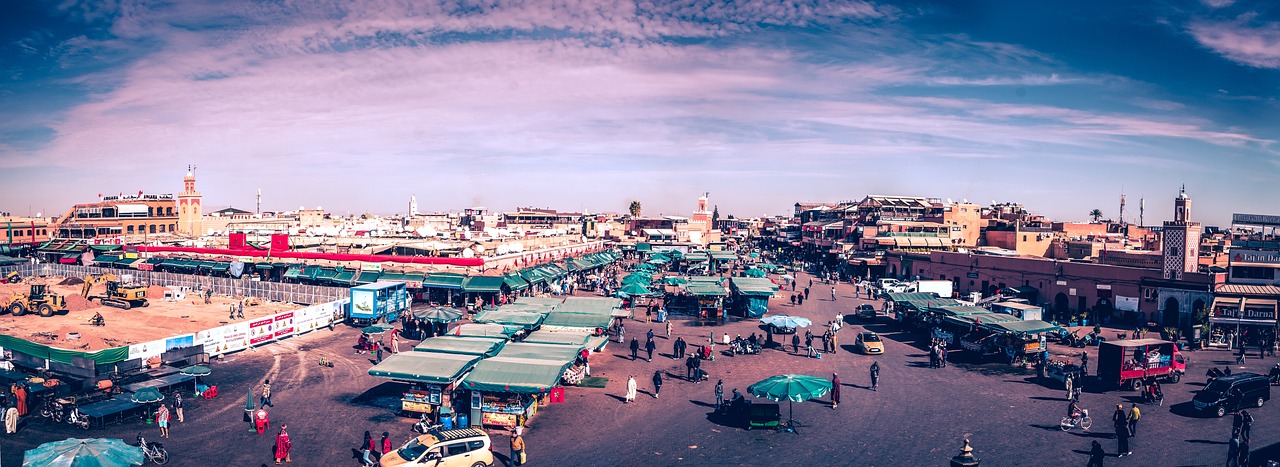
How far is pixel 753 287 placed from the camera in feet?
145

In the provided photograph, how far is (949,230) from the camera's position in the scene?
7188 cm

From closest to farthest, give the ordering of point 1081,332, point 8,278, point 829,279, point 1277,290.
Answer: point 1277,290
point 1081,332
point 8,278
point 829,279

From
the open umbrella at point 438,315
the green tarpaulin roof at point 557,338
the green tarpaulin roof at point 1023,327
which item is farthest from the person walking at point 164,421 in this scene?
the green tarpaulin roof at point 1023,327

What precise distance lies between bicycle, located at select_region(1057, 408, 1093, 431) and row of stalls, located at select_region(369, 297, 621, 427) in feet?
48.9

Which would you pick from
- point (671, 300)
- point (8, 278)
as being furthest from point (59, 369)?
point (8, 278)

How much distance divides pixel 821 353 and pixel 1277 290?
2341 cm

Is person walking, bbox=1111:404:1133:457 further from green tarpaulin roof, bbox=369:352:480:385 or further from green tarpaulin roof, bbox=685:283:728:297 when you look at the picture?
green tarpaulin roof, bbox=685:283:728:297

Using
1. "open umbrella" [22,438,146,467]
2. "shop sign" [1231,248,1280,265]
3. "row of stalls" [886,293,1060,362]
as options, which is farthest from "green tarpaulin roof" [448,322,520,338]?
"shop sign" [1231,248,1280,265]

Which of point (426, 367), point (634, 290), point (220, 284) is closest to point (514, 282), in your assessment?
point (634, 290)

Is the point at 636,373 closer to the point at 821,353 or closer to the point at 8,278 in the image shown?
the point at 821,353

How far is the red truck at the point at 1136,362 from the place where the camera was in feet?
81.3

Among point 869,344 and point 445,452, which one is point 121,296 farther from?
point 869,344

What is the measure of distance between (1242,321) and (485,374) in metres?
35.7

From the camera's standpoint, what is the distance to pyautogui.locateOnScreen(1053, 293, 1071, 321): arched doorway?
4319 cm
